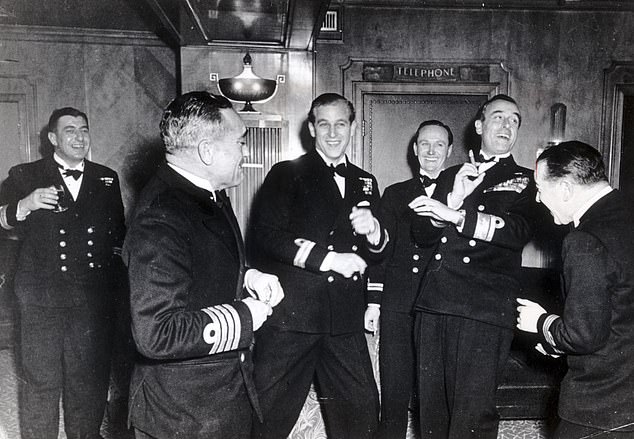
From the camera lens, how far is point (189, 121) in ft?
6.76

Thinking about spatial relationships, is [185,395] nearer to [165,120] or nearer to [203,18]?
[165,120]

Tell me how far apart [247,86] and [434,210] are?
294 centimetres

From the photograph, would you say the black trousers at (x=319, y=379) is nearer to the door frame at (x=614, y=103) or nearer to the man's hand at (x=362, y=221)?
the man's hand at (x=362, y=221)

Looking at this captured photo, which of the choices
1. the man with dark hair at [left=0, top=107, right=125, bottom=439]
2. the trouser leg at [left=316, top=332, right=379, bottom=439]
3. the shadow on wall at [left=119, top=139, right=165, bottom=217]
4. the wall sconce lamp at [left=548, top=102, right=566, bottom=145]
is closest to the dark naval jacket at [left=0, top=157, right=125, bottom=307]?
the man with dark hair at [left=0, top=107, right=125, bottom=439]

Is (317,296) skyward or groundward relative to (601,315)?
groundward

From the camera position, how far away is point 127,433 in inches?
159

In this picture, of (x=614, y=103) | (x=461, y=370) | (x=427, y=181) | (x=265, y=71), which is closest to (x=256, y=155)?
(x=265, y=71)

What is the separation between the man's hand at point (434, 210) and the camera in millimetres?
3045

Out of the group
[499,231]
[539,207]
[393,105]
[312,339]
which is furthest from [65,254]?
[393,105]

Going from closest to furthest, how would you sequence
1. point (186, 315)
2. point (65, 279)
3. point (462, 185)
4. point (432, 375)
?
point (186, 315) < point (462, 185) < point (432, 375) < point (65, 279)

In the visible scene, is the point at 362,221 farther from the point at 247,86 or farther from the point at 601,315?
the point at 247,86

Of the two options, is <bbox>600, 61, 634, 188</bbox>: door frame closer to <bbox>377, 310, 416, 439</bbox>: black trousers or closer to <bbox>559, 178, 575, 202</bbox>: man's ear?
<bbox>377, 310, 416, 439</bbox>: black trousers

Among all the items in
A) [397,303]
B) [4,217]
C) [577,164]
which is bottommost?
[397,303]

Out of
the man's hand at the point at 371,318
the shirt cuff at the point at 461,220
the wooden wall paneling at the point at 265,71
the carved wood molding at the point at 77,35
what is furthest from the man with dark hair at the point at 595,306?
the carved wood molding at the point at 77,35
